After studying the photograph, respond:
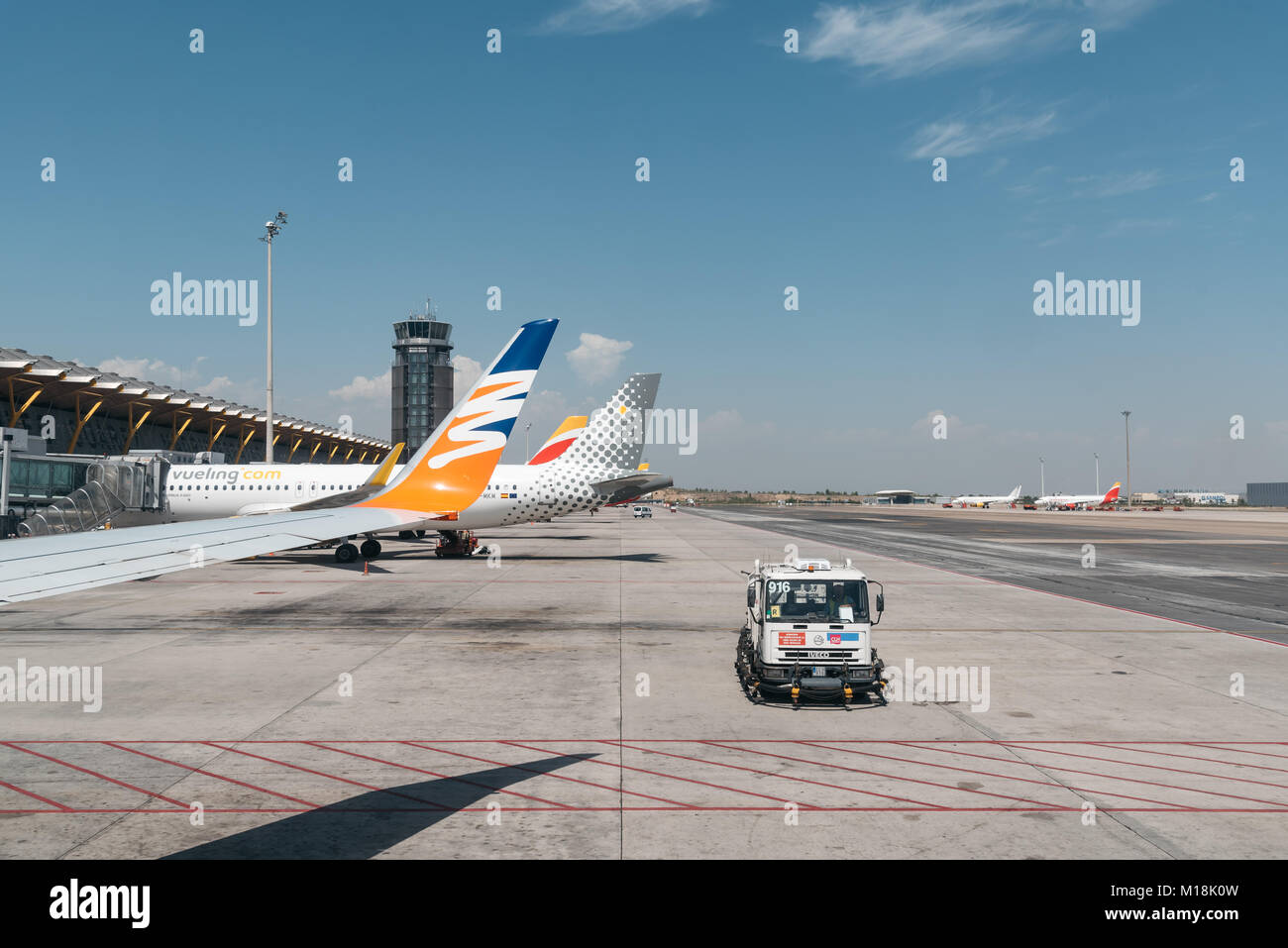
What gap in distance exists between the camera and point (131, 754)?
11453 millimetres

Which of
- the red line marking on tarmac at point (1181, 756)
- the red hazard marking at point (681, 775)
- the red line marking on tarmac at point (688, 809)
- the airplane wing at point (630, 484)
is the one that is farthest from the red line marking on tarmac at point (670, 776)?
the airplane wing at point (630, 484)

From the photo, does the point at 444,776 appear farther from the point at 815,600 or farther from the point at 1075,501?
the point at 1075,501

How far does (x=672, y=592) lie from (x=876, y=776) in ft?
65.0

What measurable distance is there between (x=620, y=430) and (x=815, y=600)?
29412 mm

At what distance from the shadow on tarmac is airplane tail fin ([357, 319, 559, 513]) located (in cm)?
498

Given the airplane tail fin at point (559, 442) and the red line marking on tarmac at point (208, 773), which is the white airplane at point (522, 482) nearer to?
the airplane tail fin at point (559, 442)

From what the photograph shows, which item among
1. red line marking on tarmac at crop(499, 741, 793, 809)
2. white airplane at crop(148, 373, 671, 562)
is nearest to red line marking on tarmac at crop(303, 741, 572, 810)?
red line marking on tarmac at crop(499, 741, 793, 809)

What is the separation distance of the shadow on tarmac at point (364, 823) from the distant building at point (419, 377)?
178 meters

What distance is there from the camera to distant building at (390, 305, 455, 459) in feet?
600
